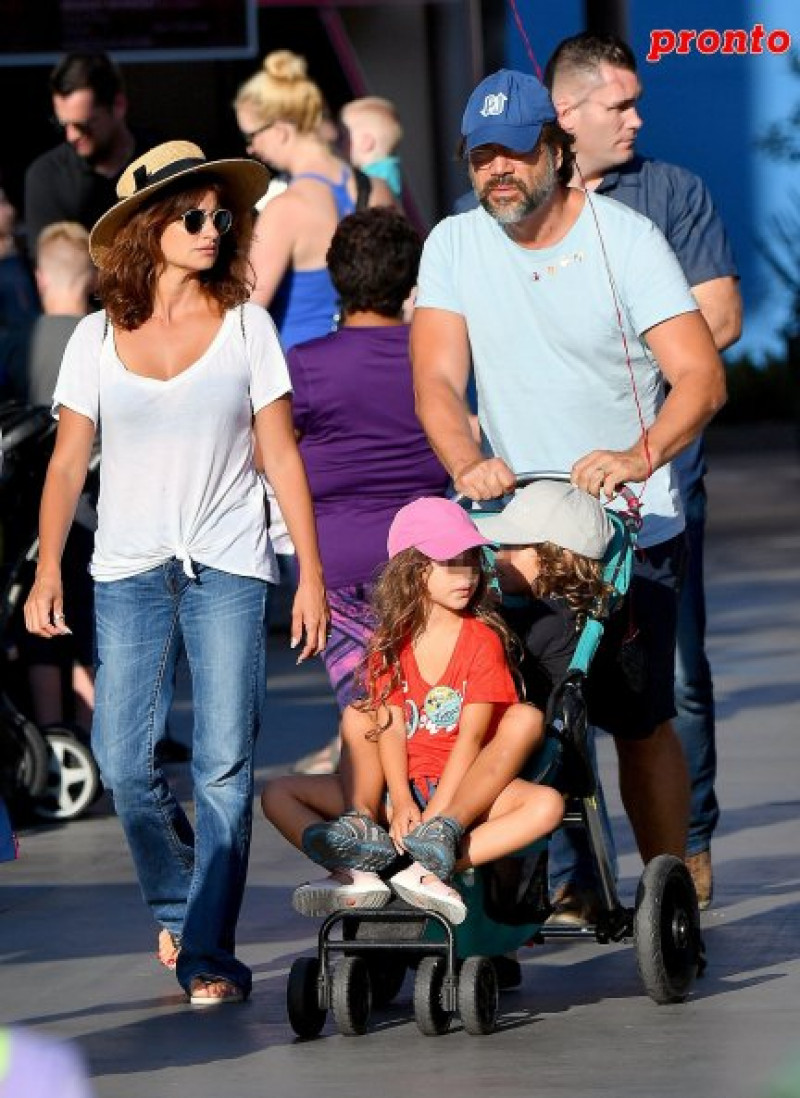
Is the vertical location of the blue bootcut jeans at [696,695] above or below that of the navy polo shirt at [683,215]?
below

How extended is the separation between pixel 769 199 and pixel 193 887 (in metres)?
17.9

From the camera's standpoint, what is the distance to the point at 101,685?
6.89 m

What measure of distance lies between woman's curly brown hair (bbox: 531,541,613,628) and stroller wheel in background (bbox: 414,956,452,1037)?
0.86 metres

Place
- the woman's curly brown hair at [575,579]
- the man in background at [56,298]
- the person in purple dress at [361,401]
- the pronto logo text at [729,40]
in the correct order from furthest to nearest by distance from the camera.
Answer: the pronto logo text at [729,40]
the man in background at [56,298]
the person in purple dress at [361,401]
the woman's curly brown hair at [575,579]

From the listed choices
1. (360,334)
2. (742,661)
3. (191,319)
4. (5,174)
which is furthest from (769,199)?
(191,319)

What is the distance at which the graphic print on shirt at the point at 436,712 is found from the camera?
21.4 feet

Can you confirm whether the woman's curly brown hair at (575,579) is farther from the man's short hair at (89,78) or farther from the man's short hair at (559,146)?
the man's short hair at (89,78)

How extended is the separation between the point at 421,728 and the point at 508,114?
1.41m

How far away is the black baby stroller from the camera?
30.8 feet

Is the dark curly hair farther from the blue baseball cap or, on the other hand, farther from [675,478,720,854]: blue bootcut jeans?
the blue baseball cap

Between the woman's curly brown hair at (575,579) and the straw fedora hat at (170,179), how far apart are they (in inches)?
43.3

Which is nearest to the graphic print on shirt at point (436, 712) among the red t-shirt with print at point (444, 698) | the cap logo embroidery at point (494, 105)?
the red t-shirt with print at point (444, 698)

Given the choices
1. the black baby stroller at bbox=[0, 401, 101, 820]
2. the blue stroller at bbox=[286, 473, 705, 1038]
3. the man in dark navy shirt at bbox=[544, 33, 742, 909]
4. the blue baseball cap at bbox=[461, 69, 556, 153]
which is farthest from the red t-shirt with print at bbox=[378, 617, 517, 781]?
the black baby stroller at bbox=[0, 401, 101, 820]

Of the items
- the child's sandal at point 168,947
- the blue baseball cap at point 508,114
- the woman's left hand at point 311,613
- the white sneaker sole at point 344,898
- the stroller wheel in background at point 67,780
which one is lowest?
the stroller wheel in background at point 67,780
